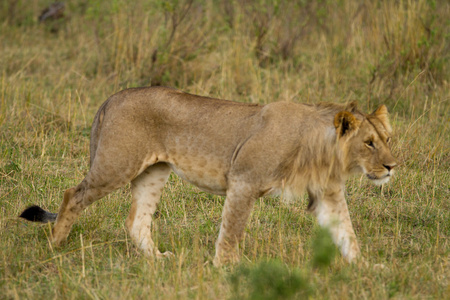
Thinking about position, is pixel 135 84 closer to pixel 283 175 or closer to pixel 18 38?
pixel 18 38

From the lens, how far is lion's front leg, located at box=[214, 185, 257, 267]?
3.57 metres

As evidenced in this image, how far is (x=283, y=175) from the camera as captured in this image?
3.53 m

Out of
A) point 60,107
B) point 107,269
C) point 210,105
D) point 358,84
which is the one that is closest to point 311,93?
point 358,84

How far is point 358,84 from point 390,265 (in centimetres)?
419

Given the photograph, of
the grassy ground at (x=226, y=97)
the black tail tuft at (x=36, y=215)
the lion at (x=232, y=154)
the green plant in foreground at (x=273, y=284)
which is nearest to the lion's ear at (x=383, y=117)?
the lion at (x=232, y=154)

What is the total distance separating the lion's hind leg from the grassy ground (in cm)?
14

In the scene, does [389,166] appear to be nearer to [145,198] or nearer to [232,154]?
[232,154]

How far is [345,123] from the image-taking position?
3443mm

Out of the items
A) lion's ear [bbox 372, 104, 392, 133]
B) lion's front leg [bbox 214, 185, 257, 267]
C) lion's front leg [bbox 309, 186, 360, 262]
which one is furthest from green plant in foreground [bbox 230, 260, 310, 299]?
lion's ear [bbox 372, 104, 392, 133]

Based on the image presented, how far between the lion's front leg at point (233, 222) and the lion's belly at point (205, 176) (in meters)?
0.17

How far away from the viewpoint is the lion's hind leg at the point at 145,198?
162 inches

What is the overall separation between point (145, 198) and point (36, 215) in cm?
70

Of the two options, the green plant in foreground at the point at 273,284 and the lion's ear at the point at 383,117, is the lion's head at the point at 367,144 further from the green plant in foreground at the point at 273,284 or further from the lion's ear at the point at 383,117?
the green plant in foreground at the point at 273,284

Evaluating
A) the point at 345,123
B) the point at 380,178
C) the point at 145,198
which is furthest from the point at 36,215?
the point at 380,178
